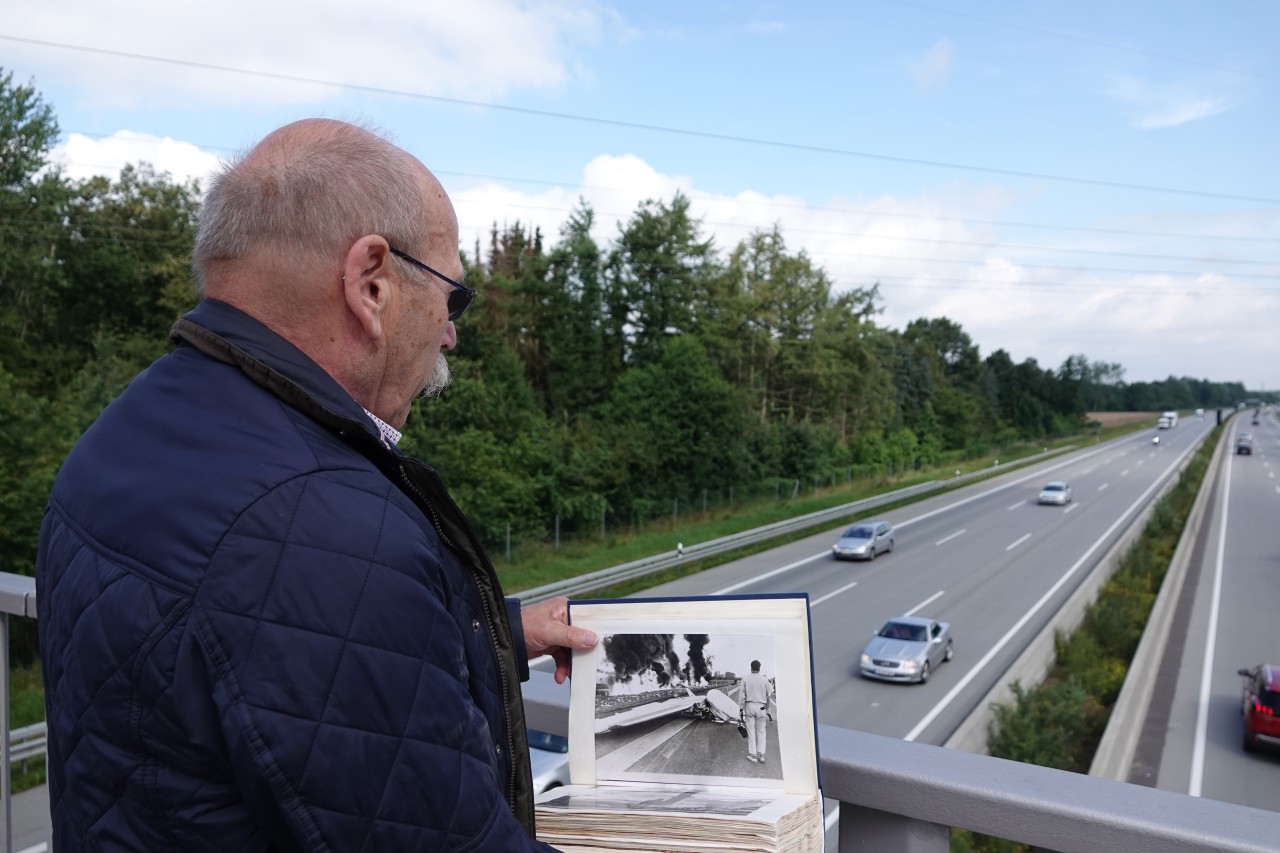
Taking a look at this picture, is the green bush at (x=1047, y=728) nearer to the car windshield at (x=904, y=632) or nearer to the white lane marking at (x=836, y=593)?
the car windshield at (x=904, y=632)

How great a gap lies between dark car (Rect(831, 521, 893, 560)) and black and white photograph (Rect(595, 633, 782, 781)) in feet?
88.9

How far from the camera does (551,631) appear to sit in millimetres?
1513

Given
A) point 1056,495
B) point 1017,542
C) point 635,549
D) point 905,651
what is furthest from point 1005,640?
point 1056,495

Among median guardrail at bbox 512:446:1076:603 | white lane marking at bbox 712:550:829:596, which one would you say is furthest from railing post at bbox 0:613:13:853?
white lane marking at bbox 712:550:829:596

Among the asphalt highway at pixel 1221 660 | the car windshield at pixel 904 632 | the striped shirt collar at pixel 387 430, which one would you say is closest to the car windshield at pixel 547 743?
the asphalt highway at pixel 1221 660

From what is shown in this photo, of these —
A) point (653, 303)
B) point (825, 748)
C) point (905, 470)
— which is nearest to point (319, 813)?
point (825, 748)

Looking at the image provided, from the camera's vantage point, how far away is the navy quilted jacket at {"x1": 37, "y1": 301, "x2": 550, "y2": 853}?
0.96m

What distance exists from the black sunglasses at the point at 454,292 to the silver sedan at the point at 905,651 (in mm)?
17130

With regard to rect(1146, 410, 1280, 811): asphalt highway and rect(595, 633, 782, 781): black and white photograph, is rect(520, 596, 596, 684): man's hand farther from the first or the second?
rect(1146, 410, 1280, 811): asphalt highway

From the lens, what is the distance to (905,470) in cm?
5559

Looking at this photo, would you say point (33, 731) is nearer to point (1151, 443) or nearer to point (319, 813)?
point (319, 813)

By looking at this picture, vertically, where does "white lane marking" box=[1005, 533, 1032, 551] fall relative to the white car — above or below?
below

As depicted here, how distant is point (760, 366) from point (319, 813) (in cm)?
4303

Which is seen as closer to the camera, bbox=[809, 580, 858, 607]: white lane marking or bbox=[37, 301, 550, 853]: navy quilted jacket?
bbox=[37, 301, 550, 853]: navy quilted jacket
